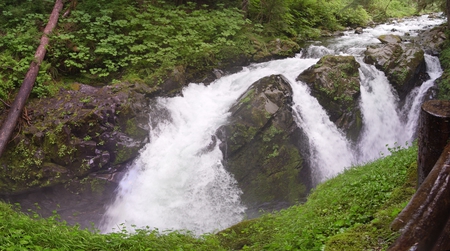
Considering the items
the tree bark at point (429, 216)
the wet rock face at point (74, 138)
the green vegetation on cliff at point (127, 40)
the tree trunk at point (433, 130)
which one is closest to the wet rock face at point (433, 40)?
the green vegetation on cliff at point (127, 40)

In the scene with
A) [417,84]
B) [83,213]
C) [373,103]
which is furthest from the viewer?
[417,84]

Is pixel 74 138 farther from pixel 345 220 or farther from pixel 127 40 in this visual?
pixel 345 220

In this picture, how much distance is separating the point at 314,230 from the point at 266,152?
16.0 feet

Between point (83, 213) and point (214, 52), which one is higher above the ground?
point (214, 52)

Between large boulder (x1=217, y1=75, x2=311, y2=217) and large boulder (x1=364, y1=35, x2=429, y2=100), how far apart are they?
4.44 m

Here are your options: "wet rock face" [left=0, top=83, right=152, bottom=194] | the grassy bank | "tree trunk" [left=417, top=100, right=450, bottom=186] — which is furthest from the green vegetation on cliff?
"tree trunk" [left=417, top=100, right=450, bottom=186]

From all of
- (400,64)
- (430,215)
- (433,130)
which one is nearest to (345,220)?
(433,130)

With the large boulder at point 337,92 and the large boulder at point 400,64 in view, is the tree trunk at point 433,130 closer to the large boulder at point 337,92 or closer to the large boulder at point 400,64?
the large boulder at point 337,92

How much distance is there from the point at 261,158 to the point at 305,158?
128 cm

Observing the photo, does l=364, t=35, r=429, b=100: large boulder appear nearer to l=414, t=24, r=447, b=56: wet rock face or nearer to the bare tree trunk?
l=414, t=24, r=447, b=56: wet rock face

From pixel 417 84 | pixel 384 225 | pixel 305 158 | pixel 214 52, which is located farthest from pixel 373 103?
pixel 384 225

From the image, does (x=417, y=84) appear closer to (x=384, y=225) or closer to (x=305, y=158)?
(x=305, y=158)

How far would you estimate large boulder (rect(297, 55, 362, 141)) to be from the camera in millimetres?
9641

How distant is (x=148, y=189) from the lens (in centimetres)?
784
